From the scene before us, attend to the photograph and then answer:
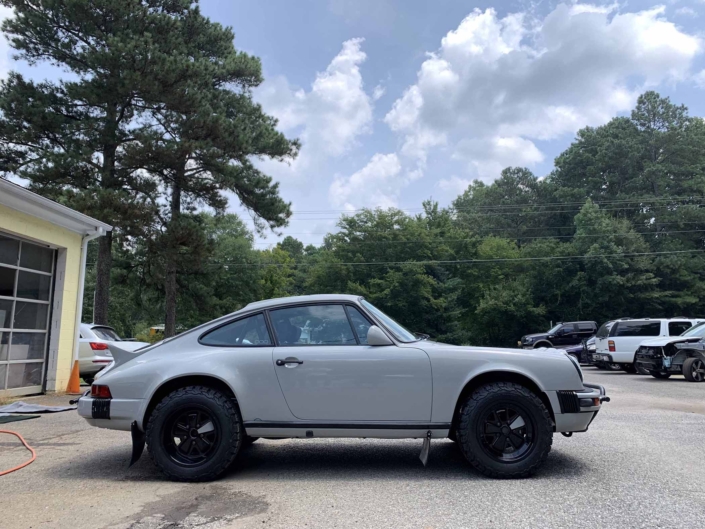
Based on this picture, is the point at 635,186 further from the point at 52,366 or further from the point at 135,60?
the point at 52,366

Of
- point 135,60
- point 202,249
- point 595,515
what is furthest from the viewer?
point 202,249

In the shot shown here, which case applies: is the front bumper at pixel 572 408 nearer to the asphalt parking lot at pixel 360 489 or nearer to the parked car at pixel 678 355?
the asphalt parking lot at pixel 360 489

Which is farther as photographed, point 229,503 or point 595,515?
point 229,503

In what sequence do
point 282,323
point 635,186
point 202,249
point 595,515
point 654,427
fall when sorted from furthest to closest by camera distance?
point 635,186
point 202,249
point 654,427
point 282,323
point 595,515

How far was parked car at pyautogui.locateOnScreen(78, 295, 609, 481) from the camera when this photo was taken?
14.4 feet

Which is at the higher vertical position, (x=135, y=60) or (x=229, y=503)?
(x=135, y=60)

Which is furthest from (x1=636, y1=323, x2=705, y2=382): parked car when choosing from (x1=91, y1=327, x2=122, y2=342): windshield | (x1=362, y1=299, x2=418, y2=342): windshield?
(x1=91, y1=327, x2=122, y2=342): windshield

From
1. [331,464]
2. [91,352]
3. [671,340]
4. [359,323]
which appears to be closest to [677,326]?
[671,340]

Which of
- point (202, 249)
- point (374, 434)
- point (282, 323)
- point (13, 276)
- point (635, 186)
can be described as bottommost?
point (374, 434)

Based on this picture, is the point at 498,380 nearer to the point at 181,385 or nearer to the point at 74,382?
the point at 181,385

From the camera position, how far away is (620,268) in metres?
40.8

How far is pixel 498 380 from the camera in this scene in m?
4.53

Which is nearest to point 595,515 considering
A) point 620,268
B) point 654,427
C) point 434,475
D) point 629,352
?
point 434,475

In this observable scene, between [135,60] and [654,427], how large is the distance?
1683 centimetres
